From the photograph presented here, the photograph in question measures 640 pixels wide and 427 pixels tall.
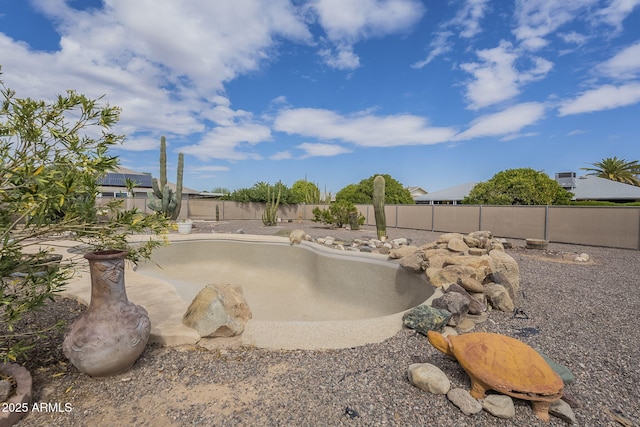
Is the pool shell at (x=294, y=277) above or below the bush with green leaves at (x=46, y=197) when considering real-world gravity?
below

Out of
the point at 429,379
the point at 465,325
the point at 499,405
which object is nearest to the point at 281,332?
the point at 429,379

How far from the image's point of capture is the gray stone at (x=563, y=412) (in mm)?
1984

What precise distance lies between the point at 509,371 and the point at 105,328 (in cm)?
278

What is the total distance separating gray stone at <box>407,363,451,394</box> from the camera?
2.20 meters

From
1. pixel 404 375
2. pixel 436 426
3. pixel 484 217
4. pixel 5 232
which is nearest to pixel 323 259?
pixel 404 375

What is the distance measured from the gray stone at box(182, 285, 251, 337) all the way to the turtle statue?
204cm

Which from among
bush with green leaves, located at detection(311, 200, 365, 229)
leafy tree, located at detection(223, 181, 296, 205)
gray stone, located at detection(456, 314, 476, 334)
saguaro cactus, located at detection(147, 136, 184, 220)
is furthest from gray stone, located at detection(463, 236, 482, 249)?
leafy tree, located at detection(223, 181, 296, 205)

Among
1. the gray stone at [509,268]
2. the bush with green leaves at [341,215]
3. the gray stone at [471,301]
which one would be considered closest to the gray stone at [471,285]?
the gray stone at [471,301]

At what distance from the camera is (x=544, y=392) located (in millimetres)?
1968

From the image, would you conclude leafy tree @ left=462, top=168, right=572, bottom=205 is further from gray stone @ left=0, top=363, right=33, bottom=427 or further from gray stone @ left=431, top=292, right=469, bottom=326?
gray stone @ left=0, top=363, right=33, bottom=427

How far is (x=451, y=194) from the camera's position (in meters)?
27.8

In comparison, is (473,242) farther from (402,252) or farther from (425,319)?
(425,319)

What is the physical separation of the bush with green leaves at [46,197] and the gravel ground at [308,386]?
574 millimetres

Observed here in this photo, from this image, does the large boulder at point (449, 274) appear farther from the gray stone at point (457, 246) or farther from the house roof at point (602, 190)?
the house roof at point (602, 190)
